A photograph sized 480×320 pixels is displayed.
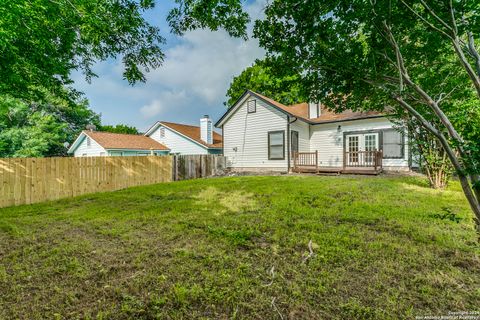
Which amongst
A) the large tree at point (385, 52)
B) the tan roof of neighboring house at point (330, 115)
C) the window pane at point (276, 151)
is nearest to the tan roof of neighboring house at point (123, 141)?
the window pane at point (276, 151)

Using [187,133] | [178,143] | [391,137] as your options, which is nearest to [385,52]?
[391,137]

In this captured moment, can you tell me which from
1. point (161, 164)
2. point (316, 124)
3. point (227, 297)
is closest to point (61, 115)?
point (161, 164)

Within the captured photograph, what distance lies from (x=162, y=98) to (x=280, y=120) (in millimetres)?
8970

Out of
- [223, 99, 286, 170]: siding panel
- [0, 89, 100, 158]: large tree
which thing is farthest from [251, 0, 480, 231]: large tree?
[0, 89, 100, 158]: large tree

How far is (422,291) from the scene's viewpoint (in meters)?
2.18

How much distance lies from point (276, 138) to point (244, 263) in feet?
36.1

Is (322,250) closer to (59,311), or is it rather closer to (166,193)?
(59,311)

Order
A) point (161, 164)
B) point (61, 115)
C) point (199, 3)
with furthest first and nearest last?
point (61, 115) → point (161, 164) → point (199, 3)

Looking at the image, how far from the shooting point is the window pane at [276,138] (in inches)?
517

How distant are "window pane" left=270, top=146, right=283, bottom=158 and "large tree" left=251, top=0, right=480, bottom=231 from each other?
1005 cm

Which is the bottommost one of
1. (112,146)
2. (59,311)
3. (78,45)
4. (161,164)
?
(59,311)

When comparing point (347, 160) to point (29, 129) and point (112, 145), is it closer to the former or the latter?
point (112, 145)

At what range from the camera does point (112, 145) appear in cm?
1831

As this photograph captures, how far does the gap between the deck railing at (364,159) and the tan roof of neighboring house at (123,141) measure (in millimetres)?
14711
